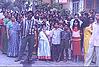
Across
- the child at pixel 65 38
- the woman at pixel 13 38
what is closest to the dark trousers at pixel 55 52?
the child at pixel 65 38

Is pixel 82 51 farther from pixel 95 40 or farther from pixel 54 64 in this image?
pixel 95 40

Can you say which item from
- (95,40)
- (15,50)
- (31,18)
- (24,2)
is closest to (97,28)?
(95,40)

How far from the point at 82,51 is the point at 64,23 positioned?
1.29 metres

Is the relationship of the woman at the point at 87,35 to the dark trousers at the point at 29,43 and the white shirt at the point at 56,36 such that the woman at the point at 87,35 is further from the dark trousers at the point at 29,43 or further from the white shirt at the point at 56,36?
the dark trousers at the point at 29,43

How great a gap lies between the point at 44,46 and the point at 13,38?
1.42 m

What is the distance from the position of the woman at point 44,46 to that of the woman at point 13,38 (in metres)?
1.14

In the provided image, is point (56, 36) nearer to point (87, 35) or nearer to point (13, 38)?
point (87, 35)

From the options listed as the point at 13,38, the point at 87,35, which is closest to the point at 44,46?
the point at 13,38

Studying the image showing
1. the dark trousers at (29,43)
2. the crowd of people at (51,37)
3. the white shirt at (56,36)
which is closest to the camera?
the dark trousers at (29,43)

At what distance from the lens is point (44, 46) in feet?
47.1

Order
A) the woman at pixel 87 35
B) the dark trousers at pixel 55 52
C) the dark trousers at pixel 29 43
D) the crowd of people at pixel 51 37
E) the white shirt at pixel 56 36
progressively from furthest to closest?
1. the dark trousers at pixel 55 52
2. the white shirt at pixel 56 36
3. the crowd of people at pixel 51 37
4. the dark trousers at pixel 29 43
5. the woman at pixel 87 35

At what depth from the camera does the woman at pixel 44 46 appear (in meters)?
14.3

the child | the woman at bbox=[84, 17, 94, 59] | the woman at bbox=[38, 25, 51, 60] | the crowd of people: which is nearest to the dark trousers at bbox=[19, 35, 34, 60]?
the crowd of people

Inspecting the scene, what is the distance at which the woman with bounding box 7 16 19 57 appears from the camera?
14.8m
